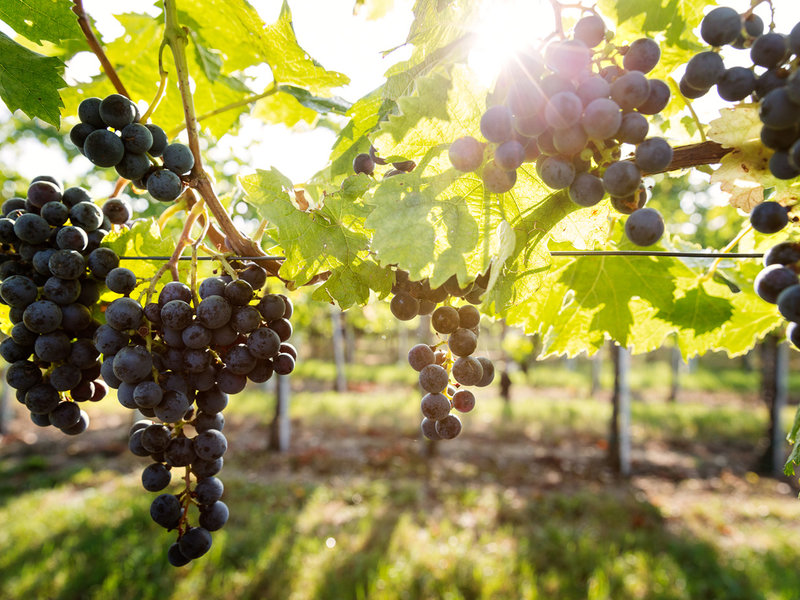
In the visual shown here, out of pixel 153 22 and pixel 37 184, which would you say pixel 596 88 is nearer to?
pixel 37 184

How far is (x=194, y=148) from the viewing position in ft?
3.67

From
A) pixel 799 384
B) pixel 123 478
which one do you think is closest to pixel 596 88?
pixel 123 478

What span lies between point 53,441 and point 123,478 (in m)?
4.55

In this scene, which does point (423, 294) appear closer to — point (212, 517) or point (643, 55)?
point (643, 55)

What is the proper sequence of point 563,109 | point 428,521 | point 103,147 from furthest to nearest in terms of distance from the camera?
point 428,521 < point 103,147 < point 563,109

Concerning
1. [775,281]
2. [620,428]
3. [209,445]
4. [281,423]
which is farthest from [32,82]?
[281,423]

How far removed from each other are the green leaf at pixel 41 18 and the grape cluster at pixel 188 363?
0.55m

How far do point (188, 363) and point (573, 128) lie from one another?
2.81 ft

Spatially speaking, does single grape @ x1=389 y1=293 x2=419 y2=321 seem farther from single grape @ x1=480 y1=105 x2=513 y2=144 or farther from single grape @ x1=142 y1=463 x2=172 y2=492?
single grape @ x1=142 y1=463 x2=172 y2=492

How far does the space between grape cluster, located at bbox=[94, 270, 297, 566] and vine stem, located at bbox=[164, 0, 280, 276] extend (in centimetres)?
9

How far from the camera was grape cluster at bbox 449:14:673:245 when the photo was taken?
755 mm

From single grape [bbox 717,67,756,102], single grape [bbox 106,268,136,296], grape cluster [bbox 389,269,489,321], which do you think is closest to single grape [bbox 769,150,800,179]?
single grape [bbox 717,67,756,102]

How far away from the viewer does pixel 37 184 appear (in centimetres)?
118

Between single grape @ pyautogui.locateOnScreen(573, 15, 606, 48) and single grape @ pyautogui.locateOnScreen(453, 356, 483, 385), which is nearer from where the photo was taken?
single grape @ pyautogui.locateOnScreen(573, 15, 606, 48)
